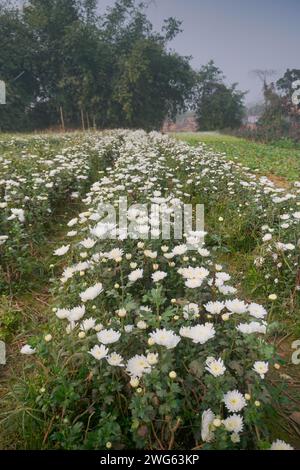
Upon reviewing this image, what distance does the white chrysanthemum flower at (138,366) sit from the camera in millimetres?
1645

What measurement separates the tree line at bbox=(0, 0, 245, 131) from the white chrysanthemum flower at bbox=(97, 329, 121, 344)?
26350mm

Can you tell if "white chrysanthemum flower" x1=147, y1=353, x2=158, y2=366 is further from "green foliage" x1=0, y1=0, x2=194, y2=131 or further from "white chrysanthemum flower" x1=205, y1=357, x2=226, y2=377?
"green foliage" x1=0, y1=0, x2=194, y2=131

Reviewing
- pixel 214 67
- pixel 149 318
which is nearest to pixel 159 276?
pixel 149 318

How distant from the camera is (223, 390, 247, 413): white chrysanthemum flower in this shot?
153 centimetres

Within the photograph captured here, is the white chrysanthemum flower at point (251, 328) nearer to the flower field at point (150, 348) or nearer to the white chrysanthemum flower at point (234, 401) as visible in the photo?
the flower field at point (150, 348)

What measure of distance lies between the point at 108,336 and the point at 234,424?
70 cm

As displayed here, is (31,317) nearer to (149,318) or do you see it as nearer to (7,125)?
(149,318)

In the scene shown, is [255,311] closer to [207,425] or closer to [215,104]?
[207,425]

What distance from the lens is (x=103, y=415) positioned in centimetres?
164

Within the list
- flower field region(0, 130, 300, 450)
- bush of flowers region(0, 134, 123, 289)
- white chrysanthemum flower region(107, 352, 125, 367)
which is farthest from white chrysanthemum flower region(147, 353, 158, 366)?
bush of flowers region(0, 134, 123, 289)

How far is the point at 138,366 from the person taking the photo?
167 centimetres

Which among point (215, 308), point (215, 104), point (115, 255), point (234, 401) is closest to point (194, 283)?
point (215, 308)

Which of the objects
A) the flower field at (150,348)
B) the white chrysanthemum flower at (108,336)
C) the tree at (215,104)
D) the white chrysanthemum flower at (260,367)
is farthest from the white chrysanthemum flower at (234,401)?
the tree at (215,104)

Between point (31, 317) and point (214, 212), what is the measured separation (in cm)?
309
